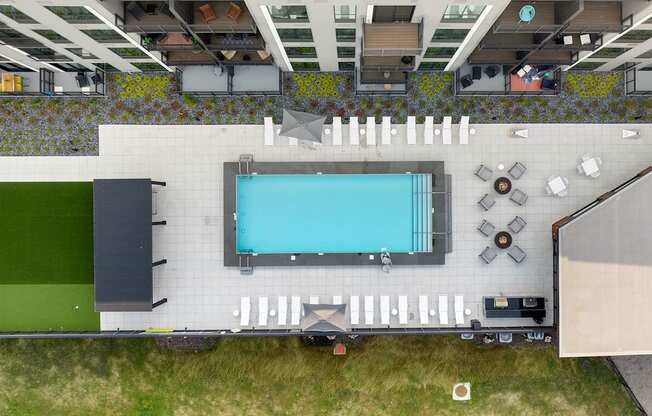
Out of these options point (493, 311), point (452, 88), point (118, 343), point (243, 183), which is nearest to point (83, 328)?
point (118, 343)

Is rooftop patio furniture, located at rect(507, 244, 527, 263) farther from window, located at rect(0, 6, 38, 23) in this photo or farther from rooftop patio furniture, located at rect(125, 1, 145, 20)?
window, located at rect(0, 6, 38, 23)

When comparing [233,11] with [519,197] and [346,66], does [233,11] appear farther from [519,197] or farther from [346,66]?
[519,197]

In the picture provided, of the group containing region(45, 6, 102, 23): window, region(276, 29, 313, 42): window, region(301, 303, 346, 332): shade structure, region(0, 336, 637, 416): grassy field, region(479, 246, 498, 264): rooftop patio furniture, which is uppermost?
region(45, 6, 102, 23): window

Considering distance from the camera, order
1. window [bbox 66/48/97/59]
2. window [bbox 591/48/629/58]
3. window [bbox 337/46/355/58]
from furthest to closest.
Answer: window [bbox 66/48/97/59] → window [bbox 591/48/629/58] → window [bbox 337/46/355/58]

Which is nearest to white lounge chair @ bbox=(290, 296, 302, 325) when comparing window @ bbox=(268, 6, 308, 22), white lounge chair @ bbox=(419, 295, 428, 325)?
white lounge chair @ bbox=(419, 295, 428, 325)

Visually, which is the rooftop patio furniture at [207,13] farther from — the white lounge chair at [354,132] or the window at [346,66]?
the white lounge chair at [354,132]

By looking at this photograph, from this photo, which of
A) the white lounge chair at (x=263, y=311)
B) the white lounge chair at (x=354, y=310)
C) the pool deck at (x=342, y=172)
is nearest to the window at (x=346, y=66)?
the pool deck at (x=342, y=172)
